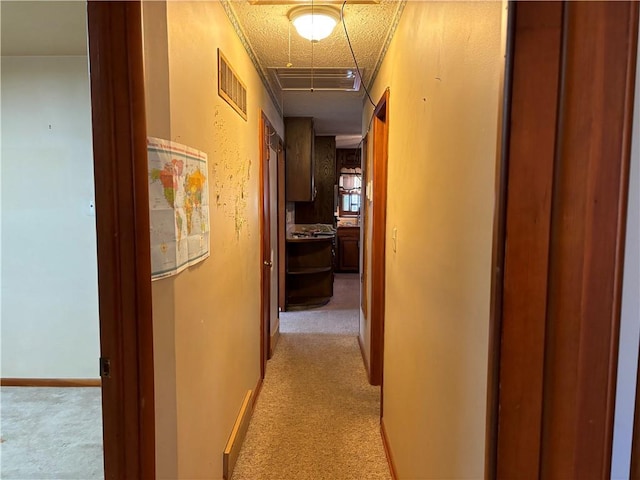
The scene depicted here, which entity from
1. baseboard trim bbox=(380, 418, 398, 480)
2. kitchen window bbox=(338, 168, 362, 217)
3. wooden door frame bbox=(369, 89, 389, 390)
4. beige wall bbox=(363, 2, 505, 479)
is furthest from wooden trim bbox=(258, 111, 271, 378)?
kitchen window bbox=(338, 168, 362, 217)

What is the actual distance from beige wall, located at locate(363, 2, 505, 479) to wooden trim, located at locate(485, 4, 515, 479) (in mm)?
72

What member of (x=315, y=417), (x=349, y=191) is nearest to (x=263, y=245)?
(x=315, y=417)

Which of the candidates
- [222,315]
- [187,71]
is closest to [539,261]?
[187,71]

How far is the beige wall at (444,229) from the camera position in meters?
0.91

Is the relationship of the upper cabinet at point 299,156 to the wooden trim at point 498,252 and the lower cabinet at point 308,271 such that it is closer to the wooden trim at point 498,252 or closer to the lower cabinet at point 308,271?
the lower cabinet at point 308,271

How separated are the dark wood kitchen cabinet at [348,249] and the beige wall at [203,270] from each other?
16.0ft

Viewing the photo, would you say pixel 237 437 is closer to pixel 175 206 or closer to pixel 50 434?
pixel 50 434

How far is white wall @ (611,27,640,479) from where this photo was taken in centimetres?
63

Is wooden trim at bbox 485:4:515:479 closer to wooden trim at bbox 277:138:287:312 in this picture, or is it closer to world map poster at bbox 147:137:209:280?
world map poster at bbox 147:137:209:280

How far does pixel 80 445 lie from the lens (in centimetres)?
220

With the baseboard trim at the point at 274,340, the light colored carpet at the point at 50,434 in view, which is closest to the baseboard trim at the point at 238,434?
the light colored carpet at the point at 50,434

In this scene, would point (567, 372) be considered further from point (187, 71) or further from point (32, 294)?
point (32, 294)

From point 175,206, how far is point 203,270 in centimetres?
37

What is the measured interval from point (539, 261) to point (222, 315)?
4.86 ft
